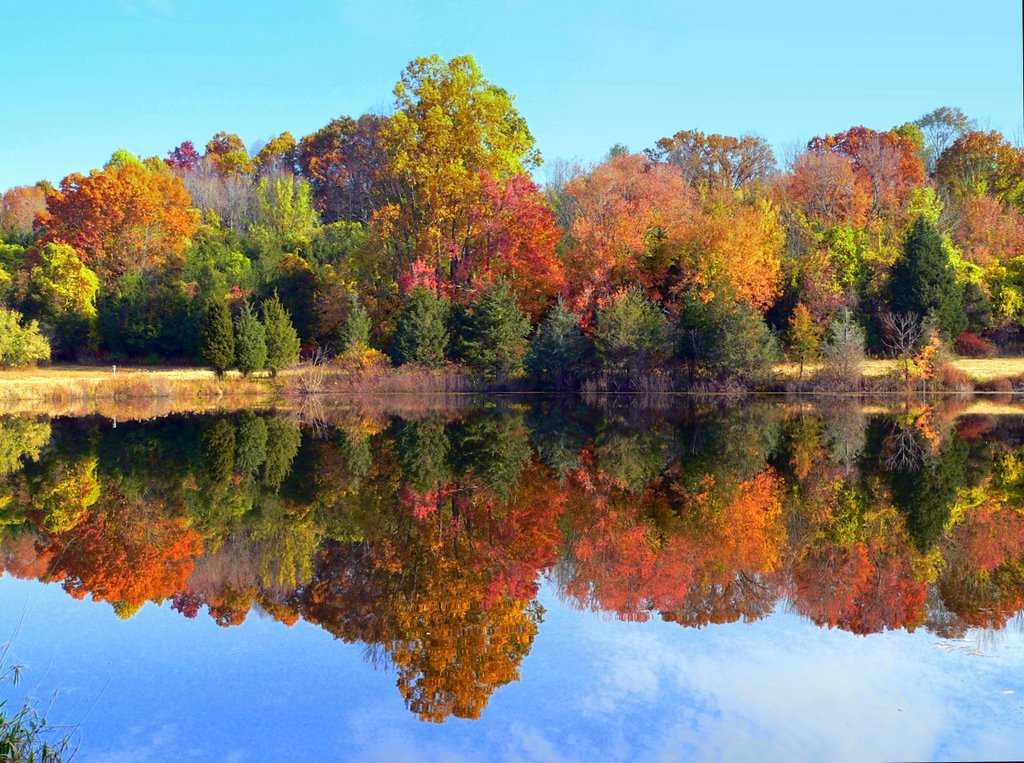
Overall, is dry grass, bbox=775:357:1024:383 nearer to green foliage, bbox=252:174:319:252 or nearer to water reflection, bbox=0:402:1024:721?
water reflection, bbox=0:402:1024:721

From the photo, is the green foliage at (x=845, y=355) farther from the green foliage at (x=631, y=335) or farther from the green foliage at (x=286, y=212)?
the green foliage at (x=286, y=212)

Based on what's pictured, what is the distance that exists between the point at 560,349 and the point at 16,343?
80.3 feet

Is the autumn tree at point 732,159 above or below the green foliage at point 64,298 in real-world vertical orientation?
above

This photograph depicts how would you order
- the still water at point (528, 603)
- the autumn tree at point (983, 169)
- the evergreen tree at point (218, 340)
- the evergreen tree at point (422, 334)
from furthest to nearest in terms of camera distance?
the autumn tree at point (983, 169) → the evergreen tree at point (218, 340) → the evergreen tree at point (422, 334) → the still water at point (528, 603)

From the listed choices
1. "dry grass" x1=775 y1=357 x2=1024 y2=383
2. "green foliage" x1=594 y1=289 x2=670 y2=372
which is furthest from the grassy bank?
"green foliage" x1=594 y1=289 x2=670 y2=372

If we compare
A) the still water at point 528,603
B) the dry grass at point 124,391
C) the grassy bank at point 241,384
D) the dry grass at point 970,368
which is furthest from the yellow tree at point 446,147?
the still water at point 528,603

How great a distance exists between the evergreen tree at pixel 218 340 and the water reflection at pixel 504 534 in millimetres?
19047

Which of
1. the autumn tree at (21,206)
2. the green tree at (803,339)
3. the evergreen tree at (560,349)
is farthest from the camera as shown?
the autumn tree at (21,206)

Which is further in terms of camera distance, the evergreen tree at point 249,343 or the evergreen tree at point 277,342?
the evergreen tree at point 277,342

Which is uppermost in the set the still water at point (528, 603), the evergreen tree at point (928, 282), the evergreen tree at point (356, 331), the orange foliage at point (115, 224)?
the orange foliage at point (115, 224)

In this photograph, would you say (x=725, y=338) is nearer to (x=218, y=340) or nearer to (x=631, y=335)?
(x=631, y=335)

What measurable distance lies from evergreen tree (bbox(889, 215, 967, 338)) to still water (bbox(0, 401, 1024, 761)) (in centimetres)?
2340

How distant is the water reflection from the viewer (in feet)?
28.3

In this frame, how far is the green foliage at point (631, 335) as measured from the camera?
3769 centimetres
